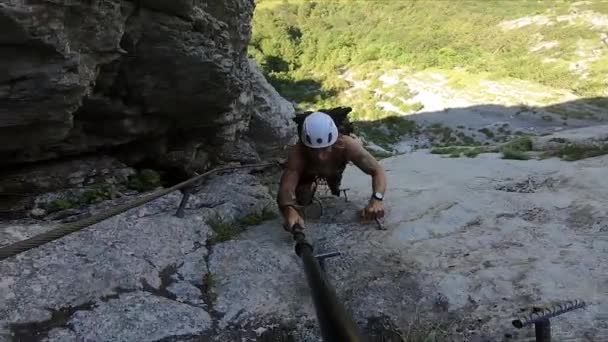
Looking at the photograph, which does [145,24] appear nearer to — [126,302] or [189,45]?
[189,45]

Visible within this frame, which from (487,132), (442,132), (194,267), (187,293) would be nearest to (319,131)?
(194,267)

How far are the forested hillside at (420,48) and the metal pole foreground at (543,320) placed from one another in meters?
39.0

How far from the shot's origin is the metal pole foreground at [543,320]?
11.5 ft

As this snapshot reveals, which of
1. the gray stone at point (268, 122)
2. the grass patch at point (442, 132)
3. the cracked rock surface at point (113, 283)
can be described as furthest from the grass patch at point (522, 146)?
the grass patch at point (442, 132)

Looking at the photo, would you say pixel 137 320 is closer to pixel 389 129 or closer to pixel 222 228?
pixel 222 228

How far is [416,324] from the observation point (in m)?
4.32

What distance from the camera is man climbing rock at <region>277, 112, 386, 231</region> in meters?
6.01

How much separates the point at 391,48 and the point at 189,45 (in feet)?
170

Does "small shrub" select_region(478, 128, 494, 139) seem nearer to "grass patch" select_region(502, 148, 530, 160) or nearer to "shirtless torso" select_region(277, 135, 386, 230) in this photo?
"grass patch" select_region(502, 148, 530, 160)

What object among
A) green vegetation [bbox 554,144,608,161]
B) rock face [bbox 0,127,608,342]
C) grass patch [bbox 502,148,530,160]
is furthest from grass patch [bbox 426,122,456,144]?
rock face [bbox 0,127,608,342]

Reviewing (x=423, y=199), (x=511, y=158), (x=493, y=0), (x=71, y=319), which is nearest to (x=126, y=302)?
(x=71, y=319)

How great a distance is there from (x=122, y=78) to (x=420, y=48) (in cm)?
5253

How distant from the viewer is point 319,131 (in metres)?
6.01

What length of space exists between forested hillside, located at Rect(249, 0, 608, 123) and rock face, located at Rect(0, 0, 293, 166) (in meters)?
34.5
